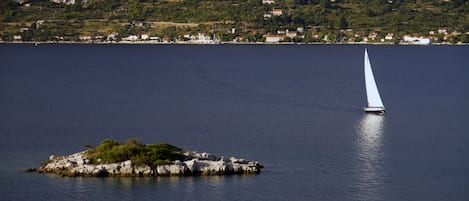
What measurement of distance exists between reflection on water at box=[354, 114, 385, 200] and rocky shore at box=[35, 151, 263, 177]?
4.14 m

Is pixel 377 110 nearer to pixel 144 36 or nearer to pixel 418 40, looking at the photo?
pixel 418 40

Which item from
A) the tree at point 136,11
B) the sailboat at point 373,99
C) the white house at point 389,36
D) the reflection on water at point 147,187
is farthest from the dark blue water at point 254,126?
the tree at point 136,11

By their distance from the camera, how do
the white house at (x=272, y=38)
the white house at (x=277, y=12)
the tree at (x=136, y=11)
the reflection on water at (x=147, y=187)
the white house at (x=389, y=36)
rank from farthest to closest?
the white house at (x=277, y=12)
the tree at (x=136, y=11)
the white house at (x=272, y=38)
the white house at (x=389, y=36)
the reflection on water at (x=147, y=187)

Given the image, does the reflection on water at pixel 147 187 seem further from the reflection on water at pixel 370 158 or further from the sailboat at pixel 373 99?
the sailboat at pixel 373 99

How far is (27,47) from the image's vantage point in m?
165

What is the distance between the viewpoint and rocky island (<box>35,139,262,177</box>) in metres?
39.2

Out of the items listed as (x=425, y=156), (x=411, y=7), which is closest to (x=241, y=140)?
(x=425, y=156)

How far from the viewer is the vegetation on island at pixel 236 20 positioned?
175000mm

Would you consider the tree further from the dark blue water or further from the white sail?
the white sail

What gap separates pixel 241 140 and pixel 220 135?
218cm

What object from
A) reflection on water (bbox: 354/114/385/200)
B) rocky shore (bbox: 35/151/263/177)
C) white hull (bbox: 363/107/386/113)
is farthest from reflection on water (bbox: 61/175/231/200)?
white hull (bbox: 363/107/386/113)

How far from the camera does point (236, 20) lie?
178500 mm

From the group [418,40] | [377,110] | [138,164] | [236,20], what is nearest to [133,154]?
[138,164]

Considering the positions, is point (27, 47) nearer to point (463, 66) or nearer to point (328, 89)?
point (463, 66)
